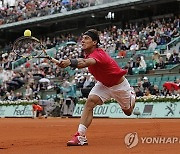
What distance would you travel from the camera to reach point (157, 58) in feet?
79.8

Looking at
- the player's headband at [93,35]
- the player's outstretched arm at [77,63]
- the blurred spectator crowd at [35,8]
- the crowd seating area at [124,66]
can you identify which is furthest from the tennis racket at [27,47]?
the blurred spectator crowd at [35,8]

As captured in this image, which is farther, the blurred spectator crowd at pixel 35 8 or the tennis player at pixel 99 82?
the blurred spectator crowd at pixel 35 8

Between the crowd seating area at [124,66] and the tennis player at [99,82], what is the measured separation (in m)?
11.8

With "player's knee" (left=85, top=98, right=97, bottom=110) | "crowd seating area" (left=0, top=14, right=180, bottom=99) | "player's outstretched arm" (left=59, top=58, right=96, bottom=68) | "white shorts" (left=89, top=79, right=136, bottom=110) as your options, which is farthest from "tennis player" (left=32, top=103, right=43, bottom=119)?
"player's outstretched arm" (left=59, top=58, right=96, bottom=68)

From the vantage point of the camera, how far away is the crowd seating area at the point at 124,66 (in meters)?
23.5

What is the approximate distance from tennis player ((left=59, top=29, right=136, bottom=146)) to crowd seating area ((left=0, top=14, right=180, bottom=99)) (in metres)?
11.8

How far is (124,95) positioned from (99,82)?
0.57 metres

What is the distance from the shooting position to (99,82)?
8688 millimetres

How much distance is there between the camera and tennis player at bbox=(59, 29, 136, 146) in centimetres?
780

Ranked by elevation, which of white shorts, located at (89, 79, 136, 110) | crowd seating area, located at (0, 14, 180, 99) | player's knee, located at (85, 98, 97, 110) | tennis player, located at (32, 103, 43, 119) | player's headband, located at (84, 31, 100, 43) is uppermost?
player's headband, located at (84, 31, 100, 43)

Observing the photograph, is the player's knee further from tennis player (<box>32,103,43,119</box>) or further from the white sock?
tennis player (<box>32,103,43,119</box>)

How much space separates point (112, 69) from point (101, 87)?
55 centimetres

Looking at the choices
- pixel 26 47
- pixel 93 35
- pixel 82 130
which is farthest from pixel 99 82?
pixel 26 47

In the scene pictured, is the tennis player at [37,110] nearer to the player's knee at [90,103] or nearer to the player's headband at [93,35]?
the player's knee at [90,103]
